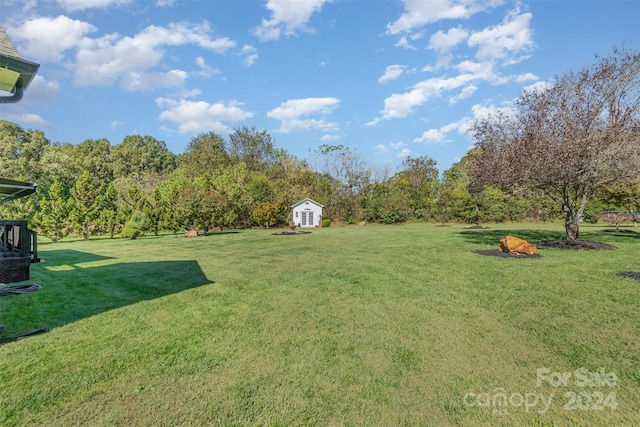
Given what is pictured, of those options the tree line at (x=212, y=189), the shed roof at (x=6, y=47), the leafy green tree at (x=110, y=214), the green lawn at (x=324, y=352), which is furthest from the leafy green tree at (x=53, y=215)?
the shed roof at (x=6, y=47)

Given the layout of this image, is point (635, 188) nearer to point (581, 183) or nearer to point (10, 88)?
point (581, 183)

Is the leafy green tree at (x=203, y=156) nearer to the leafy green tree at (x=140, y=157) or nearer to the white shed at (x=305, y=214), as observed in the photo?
the leafy green tree at (x=140, y=157)

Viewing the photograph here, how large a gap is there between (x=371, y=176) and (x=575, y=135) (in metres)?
28.3

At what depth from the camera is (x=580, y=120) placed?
33.8 ft

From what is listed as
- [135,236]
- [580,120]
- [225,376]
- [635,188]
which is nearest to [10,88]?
[225,376]

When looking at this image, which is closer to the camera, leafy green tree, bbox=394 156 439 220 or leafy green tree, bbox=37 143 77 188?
leafy green tree, bbox=37 143 77 188

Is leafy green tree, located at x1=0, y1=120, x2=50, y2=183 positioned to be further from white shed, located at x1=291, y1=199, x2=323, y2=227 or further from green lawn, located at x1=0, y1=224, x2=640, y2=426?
green lawn, located at x1=0, y1=224, x2=640, y2=426

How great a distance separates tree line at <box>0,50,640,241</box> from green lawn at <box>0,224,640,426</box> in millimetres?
5901

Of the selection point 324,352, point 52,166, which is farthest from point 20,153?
point 324,352

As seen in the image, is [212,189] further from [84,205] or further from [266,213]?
[84,205]

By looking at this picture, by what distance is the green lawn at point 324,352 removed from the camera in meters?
2.30

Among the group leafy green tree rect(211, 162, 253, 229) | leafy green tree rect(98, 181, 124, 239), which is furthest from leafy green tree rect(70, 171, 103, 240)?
leafy green tree rect(211, 162, 253, 229)

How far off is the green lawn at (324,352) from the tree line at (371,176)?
5.90 metres

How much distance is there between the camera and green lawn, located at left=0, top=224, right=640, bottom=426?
90.6 inches
